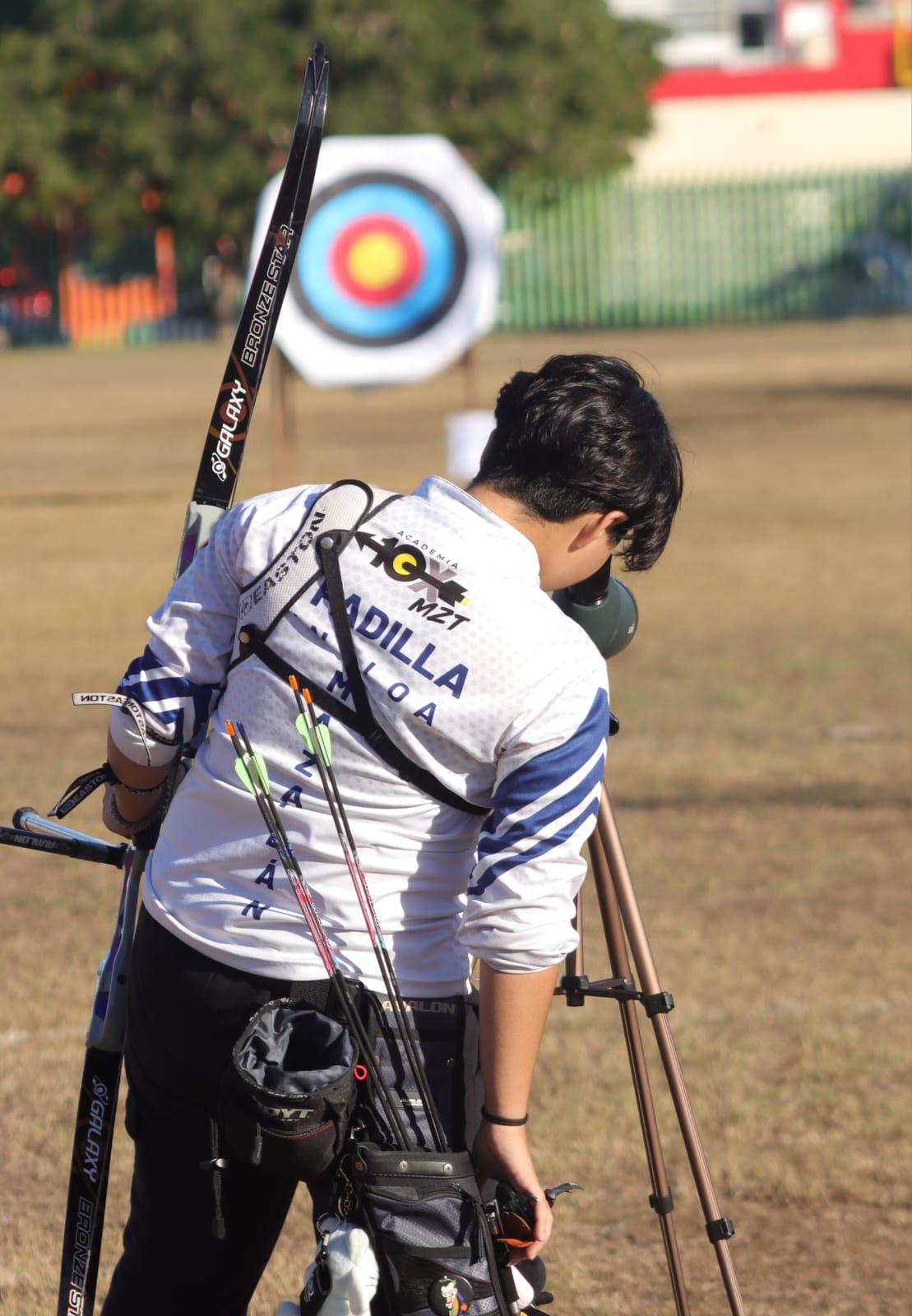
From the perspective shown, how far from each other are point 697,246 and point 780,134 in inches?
213

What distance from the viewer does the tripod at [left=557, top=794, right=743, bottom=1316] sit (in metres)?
2.45

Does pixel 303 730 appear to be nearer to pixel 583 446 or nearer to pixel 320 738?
pixel 320 738

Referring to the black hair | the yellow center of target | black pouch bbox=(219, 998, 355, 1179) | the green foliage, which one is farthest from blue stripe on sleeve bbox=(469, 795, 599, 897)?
the green foliage

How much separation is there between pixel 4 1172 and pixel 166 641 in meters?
1.67

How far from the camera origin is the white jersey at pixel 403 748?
1880 millimetres

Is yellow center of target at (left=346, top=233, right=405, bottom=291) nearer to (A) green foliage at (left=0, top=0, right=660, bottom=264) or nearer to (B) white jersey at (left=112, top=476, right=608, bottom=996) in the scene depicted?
(B) white jersey at (left=112, top=476, right=608, bottom=996)

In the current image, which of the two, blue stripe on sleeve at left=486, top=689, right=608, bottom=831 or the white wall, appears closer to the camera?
blue stripe on sleeve at left=486, top=689, right=608, bottom=831

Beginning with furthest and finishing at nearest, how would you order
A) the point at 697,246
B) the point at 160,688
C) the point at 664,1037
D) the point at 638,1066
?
the point at 697,246 < the point at 638,1066 < the point at 664,1037 < the point at 160,688

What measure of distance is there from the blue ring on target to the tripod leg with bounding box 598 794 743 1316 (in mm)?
12071

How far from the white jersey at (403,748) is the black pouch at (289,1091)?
73 millimetres

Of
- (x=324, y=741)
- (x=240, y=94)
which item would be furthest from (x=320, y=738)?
(x=240, y=94)

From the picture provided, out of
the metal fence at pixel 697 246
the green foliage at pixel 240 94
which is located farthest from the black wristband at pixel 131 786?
the metal fence at pixel 697 246

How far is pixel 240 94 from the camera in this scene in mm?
31156

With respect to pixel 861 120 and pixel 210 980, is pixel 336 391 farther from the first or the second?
pixel 210 980
